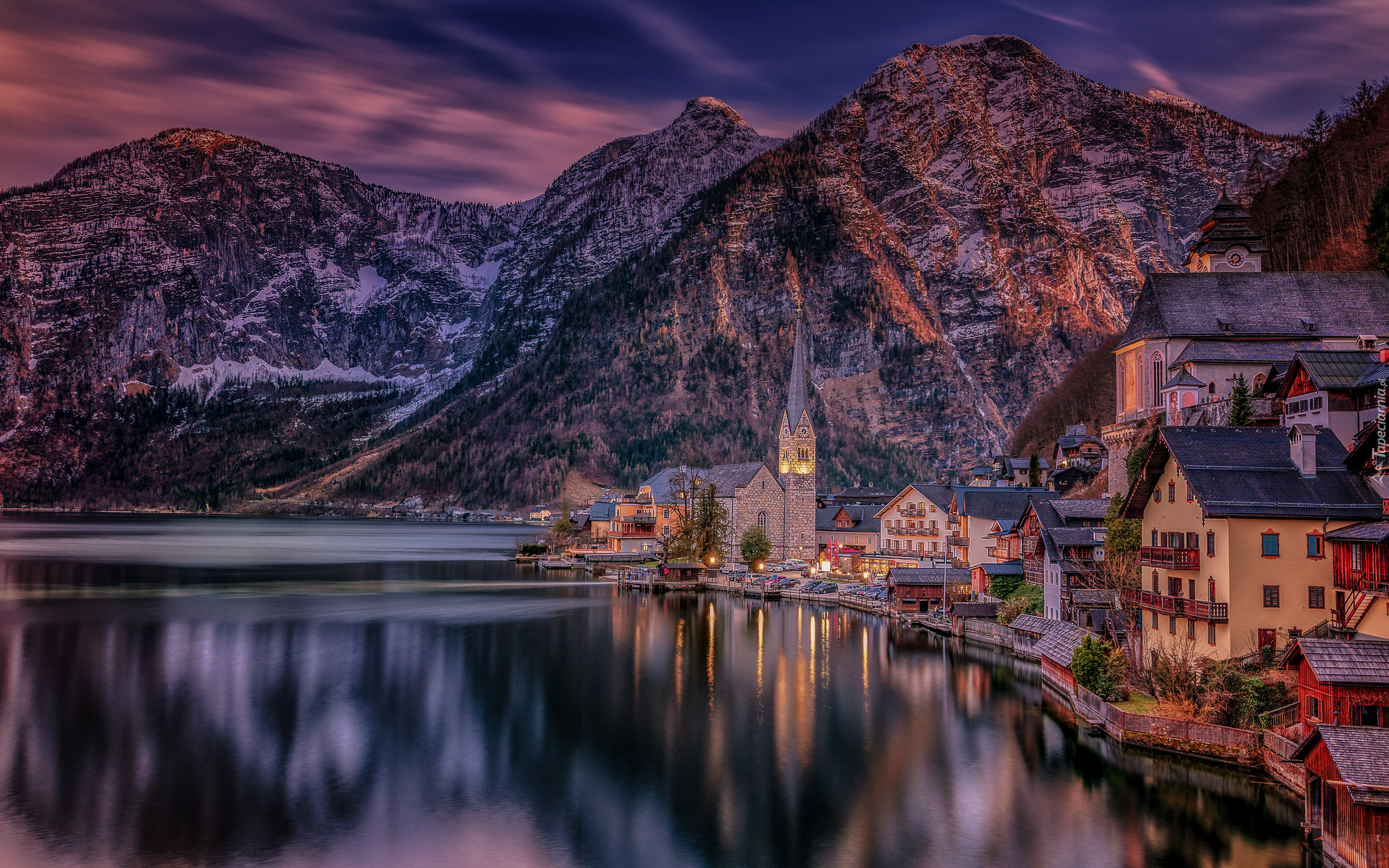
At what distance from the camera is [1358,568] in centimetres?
3014

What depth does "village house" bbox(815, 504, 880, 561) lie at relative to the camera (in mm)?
100625

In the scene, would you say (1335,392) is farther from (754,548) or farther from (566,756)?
(754,548)

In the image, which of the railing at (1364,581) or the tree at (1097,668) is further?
the tree at (1097,668)

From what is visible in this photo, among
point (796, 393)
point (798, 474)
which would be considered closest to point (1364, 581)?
point (798, 474)

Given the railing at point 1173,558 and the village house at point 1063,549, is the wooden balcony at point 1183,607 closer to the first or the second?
the railing at point 1173,558

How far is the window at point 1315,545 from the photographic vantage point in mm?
31875

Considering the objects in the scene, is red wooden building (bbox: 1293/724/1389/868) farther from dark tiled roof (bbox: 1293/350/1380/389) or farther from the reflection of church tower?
the reflection of church tower

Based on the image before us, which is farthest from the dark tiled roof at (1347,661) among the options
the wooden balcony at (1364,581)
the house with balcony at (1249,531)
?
the house with balcony at (1249,531)

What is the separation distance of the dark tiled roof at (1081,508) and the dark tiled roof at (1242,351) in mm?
9384

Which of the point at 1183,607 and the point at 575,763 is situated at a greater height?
the point at 1183,607

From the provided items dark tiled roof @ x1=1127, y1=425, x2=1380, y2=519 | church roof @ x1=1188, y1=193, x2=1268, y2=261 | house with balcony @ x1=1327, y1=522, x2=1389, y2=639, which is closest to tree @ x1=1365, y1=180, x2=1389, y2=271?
church roof @ x1=1188, y1=193, x2=1268, y2=261

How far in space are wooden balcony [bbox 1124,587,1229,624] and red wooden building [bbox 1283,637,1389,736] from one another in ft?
19.3

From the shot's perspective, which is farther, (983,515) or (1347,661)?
(983,515)

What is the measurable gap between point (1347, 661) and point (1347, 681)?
686 millimetres
